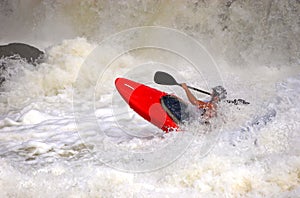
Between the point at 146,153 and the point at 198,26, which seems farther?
the point at 198,26

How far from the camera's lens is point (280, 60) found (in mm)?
5914

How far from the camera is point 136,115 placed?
4352mm

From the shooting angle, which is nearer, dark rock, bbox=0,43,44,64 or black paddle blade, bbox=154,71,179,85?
black paddle blade, bbox=154,71,179,85

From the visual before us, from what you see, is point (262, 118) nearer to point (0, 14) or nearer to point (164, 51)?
point (164, 51)

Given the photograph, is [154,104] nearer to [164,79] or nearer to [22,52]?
[164,79]

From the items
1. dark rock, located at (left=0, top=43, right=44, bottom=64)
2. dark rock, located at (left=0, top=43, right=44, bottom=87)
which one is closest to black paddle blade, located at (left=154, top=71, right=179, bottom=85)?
dark rock, located at (left=0, top=43, right=44, bottom=87)

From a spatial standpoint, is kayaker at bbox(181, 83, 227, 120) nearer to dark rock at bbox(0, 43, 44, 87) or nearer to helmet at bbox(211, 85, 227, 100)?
helmet at bbox(211, 85, 227, 100)

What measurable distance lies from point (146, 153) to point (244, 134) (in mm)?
967

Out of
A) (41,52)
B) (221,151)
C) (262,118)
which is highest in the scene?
(41,52)

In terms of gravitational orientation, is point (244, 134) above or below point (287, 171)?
above

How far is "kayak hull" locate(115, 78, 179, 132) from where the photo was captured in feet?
11.5

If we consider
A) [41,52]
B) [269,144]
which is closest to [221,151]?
[269,144]

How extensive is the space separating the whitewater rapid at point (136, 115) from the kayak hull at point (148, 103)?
15cm

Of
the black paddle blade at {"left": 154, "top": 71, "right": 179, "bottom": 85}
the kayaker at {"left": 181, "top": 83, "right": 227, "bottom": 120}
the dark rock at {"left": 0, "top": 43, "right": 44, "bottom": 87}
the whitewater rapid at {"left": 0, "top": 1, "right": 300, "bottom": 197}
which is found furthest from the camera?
the dark rock at {"left": 0, "top": 43, "right": 44, "bottom": 87}
